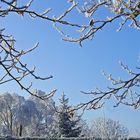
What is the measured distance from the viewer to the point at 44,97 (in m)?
4.23

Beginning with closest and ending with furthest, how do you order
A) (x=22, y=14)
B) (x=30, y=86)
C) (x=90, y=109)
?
1. (x=22, y=14)
2. (x=30, y=86)
3. (x=90, y=109)

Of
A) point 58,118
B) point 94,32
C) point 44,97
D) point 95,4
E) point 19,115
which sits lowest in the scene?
point 44,97

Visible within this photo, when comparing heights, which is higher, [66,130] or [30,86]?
[66,130]

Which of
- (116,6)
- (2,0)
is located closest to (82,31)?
(116,6)

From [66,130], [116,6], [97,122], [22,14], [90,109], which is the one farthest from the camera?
[97,122]

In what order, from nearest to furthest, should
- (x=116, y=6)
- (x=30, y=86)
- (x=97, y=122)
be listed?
(x=30, y=86)
(x=116, y=6)
(x=97, y=122)

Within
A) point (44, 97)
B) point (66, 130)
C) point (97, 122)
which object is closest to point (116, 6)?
point (44, 97)

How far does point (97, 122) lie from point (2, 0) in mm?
104221

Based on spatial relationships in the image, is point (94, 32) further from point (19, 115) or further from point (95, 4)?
point (19, 115)

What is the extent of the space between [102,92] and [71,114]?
606 mm

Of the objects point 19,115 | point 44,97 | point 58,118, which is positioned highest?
point 19,115

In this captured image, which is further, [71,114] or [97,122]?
[97,122]

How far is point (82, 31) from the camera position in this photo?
20.8 feet

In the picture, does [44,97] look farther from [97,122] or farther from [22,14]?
[97,122]
